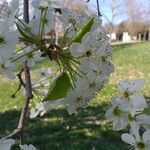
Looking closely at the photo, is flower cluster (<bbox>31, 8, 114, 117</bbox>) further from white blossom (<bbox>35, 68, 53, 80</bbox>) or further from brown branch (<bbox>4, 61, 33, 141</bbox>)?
white blossom (<bbox>35, 68, 53, 80</bbox>)

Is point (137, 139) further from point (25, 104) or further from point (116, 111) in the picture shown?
point (25, 104)

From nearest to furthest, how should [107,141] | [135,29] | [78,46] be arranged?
[78,46] → [107,141] → [135,29]

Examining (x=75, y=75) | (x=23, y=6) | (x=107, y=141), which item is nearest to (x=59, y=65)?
(x=75, y=75)

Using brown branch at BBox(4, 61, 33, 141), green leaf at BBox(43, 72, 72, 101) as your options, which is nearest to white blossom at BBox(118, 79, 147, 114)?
green leaf at BBox(43, 72, 72, 101)

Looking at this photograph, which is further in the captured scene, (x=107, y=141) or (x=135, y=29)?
(x=135, y=29)

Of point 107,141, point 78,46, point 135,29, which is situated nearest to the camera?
point 78,46

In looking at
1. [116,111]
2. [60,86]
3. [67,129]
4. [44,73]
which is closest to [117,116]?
[116,111]

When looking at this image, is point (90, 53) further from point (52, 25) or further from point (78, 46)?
point (52, 25)
